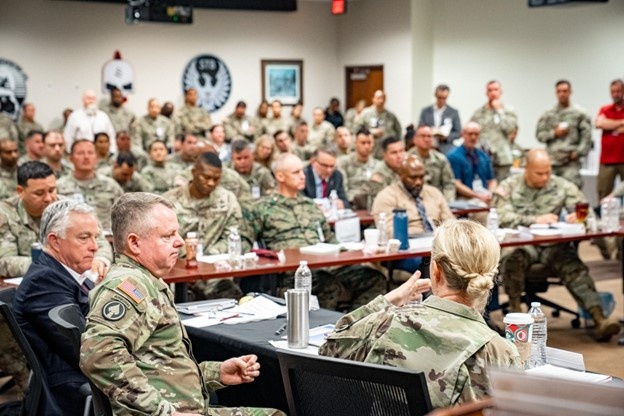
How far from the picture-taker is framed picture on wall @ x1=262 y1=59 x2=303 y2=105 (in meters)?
18.1

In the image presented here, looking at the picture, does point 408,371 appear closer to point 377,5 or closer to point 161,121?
point 161,121

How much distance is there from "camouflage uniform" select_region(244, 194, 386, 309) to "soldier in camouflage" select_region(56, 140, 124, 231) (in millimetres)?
1619

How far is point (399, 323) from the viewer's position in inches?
105

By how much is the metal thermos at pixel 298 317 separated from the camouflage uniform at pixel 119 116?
12.7 meters

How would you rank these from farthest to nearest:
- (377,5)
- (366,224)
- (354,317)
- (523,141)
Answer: (377,5) → (523,141) → (366,224) → (354,317)

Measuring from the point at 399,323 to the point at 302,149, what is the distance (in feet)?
38.5

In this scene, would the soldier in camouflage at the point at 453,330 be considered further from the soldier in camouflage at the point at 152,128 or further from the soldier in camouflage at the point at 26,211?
the soldier in camouflage at the point at 152,128

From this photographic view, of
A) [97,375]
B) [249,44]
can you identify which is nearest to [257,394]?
[97,375]

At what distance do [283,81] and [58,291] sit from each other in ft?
48.3

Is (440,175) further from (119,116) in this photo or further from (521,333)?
(119,116)

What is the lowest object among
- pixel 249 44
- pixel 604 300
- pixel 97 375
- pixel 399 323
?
pixel 604 300

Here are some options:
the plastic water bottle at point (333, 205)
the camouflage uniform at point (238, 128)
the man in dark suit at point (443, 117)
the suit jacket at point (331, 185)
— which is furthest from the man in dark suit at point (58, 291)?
the camouflage uniform at point (238, 128)

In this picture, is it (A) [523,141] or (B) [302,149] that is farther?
(A) [523,141]

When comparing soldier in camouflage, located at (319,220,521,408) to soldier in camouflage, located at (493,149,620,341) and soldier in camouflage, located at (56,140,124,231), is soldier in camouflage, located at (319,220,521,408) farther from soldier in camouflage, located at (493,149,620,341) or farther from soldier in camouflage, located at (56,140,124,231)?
soldier in camouflage, located at (56,140,124,231)
